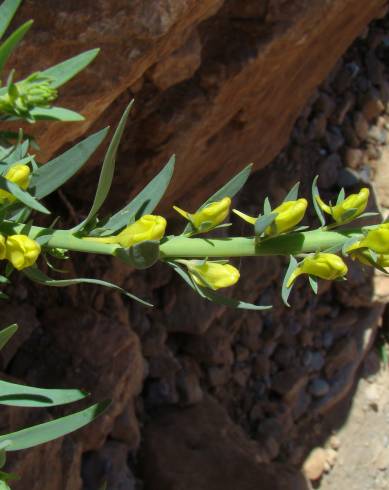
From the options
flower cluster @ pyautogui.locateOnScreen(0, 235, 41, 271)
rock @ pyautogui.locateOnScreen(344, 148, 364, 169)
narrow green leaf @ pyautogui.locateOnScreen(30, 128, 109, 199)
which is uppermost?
flower cluster @ pyautogui.locateOnScreen(0, 235, 41, 271)

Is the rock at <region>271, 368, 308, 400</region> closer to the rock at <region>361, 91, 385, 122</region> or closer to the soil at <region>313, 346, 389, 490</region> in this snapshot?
the soil at <region>313, 346, 389, 490</region>

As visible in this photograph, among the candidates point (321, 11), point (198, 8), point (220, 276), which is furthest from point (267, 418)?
point (220, 276)

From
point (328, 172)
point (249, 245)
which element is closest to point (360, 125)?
point (328, 172)

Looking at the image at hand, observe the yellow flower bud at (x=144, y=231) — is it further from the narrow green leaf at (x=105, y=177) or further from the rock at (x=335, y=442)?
the rock at (x=335, y=442)

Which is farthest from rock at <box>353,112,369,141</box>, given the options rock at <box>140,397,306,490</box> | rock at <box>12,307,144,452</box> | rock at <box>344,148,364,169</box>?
rock at <box>12,307,144,452</box>

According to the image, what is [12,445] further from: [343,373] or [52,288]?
[343,373]

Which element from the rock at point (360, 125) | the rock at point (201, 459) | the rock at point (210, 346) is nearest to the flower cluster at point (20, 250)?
the rock at point (201, 459)
